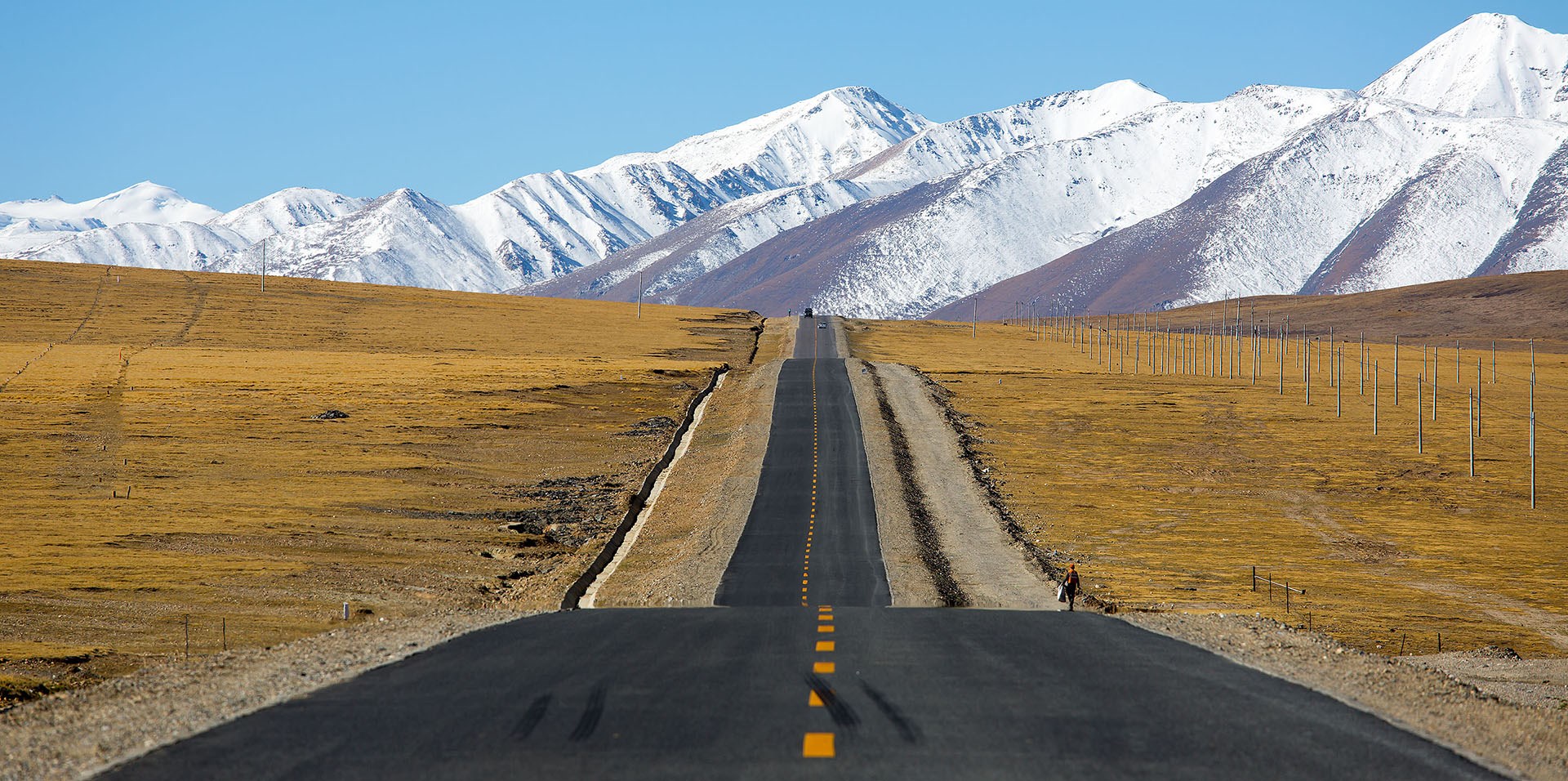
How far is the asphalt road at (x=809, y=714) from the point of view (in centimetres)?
1589

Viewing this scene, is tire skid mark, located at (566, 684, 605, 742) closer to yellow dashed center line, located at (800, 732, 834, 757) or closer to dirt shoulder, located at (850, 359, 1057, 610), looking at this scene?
yellow dashed center line, located at (800, 732, 834, 757)

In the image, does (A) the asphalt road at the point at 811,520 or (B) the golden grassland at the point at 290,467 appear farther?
(A) the asphalt road at the point at 811,520

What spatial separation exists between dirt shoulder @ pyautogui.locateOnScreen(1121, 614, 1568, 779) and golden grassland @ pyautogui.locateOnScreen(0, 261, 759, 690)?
2134cm

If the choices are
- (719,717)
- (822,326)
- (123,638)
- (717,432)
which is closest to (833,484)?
(717,432)

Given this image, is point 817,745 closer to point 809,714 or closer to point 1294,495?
point 809,714

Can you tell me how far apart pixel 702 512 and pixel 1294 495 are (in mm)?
39320

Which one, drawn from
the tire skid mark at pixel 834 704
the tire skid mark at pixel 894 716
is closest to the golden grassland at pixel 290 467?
the tire skid mark at pixel 834 704

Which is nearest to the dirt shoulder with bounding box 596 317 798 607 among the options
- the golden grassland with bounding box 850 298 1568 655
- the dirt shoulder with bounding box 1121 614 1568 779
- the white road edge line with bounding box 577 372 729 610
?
the white road edge line with bounding box 577 372 729 610

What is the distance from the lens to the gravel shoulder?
56.3 ft

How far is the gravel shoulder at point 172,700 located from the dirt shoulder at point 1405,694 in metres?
15.0

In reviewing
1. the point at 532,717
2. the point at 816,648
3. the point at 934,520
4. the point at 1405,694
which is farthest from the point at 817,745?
the point at 934,520

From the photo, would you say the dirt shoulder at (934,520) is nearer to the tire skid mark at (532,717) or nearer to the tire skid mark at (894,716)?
the tire skid mark at (894,716)

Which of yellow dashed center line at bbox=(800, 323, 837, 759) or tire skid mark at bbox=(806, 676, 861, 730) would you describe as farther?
tire skid mark at bbox=(806, 676, 861, 730)

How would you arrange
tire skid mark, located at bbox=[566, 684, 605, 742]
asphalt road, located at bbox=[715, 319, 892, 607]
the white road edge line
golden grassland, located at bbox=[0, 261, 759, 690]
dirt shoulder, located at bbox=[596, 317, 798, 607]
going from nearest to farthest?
1. tire skid mark, located at bbox=[566, 684, 605, 742]
2. golden grassland, located at bbox=[0, 261, 759, 690]
3. asphalt road, located at bbox=[715, 319, 892, 607]
4. dirt shoulder, located at bbox=[596, 317, 798, 607]
5. the white road edge line
